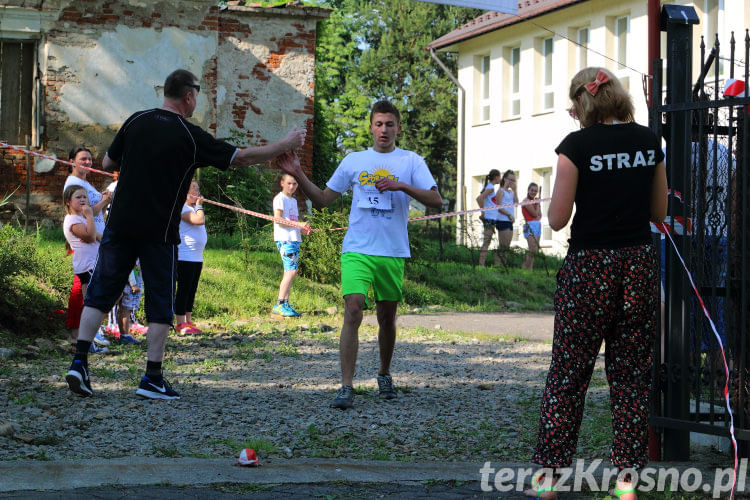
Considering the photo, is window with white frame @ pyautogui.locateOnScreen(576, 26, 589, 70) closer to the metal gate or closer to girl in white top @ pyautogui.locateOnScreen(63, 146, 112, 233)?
girl in white top @ pyautogui.locateOnScreen(63, 146, 112, 233)

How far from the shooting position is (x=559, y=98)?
31.1 meters

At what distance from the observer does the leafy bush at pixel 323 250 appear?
1448 cm

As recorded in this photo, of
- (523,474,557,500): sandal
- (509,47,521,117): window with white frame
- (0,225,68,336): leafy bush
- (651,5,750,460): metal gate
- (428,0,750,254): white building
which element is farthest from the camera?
(509,47,521,117): window with white frame

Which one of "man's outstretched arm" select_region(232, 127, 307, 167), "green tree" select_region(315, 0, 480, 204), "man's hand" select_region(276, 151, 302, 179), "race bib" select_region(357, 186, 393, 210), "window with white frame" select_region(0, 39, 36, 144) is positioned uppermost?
"green tree" select_region(315, 0, 480, 204)

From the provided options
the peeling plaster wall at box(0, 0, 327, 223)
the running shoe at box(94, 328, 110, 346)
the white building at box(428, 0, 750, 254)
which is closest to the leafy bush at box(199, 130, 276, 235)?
the peeling plaster wall at box(0, 0, 327, 223)

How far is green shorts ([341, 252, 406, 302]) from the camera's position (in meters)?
7.05

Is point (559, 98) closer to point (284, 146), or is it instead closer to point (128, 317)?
point (128, 317)

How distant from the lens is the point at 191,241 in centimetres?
1076

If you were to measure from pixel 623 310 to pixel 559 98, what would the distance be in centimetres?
2743

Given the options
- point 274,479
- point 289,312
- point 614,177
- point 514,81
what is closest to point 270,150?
point 274,479

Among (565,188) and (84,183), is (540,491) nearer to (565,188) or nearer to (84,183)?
(565,188)

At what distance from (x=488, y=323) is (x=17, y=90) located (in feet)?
35.5

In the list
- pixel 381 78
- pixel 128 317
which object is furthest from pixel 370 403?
pixel 381 78

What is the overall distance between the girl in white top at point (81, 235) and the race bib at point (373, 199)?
3193mm
